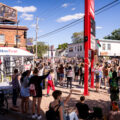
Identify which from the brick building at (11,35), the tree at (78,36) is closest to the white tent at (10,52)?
the brick building at (11,35)

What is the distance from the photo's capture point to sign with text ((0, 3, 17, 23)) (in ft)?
106

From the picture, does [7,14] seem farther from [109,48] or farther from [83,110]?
[83,110]

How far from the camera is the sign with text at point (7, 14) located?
3231cm

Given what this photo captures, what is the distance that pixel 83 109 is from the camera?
16.9 feet

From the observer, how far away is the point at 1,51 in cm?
1347

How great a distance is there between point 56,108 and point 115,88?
139 inches

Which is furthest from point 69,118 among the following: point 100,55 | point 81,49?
point 81,49

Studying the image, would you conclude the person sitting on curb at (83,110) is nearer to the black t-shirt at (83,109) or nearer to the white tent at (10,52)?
the black t-shirt at (83,109)

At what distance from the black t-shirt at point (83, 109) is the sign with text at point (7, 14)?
3173 cm

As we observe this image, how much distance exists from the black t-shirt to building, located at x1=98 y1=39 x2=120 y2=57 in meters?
33.5

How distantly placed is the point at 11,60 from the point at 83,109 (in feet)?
40.7

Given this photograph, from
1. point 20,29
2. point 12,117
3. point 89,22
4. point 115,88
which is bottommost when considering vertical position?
point 12,117

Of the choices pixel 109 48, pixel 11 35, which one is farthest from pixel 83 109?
pixel 109 48

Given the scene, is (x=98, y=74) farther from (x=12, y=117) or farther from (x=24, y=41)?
(x=24, y=41)
